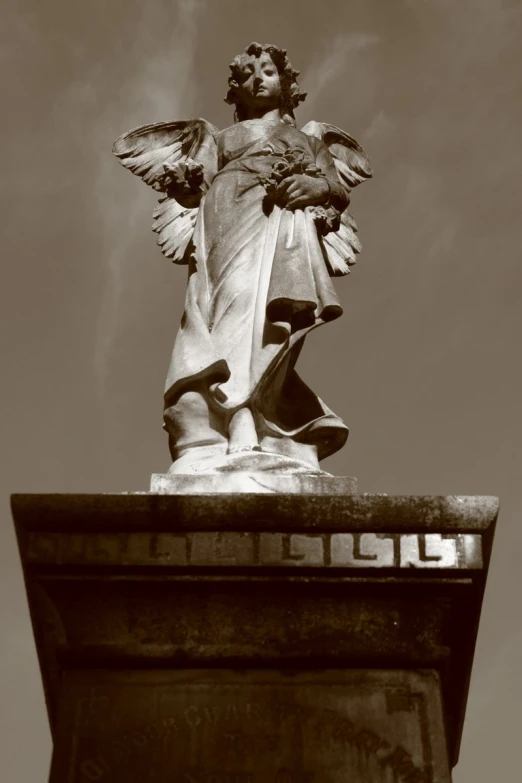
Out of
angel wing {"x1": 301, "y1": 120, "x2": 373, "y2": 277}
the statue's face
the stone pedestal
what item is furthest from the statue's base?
the statue's face

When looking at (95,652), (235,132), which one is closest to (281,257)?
(235,132)

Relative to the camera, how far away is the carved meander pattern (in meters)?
5.29

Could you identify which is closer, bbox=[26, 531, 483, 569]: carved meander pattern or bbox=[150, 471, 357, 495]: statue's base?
bbox=[26, 531, 483, 569]: carved meander pattern

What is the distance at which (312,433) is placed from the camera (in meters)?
6.96

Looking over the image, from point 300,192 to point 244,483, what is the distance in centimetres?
277

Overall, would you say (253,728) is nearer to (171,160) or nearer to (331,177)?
(331,177)

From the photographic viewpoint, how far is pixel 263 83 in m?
9.33

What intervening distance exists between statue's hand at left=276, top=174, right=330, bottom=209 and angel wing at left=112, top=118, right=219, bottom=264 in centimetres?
80

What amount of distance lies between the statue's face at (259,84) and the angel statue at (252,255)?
1 cm

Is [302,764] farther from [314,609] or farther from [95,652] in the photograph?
[95,652]

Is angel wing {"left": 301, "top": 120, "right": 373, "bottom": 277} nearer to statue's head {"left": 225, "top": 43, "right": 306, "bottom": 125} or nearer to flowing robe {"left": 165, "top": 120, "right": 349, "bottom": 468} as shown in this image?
statue's head {"left": 225, "top": 43, "right": 306, "bottom": 125}

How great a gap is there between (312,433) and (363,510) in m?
1.63

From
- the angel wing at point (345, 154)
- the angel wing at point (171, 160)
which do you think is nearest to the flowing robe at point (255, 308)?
the angel wing at point (171, 160)

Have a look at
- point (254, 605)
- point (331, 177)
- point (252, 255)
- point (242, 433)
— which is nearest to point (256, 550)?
point (254, 605)
